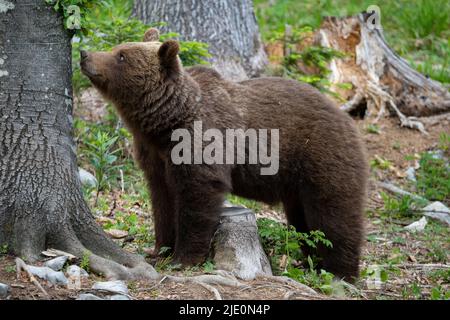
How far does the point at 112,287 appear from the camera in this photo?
14.6 ft

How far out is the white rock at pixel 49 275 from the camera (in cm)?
444

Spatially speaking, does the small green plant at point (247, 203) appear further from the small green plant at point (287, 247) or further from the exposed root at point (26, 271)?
the exposed root at point (26, 271)

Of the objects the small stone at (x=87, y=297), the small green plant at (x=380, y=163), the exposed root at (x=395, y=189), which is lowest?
the small stone at (x=87, y=297)

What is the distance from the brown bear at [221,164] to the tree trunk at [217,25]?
2.79 metres

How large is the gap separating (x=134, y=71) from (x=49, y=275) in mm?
2097

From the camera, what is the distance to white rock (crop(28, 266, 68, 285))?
4.44 m

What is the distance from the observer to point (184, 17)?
8.96m

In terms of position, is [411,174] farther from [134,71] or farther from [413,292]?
[134,71]

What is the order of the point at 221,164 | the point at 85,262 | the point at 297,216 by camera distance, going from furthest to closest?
the point at 297,216, the point at 221,164, the point at 85,262

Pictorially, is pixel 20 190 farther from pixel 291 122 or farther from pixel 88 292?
pixel 291 122

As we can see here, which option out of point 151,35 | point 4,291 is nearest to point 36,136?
point 4,291

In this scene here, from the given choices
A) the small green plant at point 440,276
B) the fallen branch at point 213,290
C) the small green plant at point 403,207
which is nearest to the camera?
the fallen branch at point 213,290

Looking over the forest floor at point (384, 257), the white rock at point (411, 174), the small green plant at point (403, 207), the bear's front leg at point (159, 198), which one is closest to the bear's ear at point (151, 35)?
the bear's front leg at point (159, 198)
